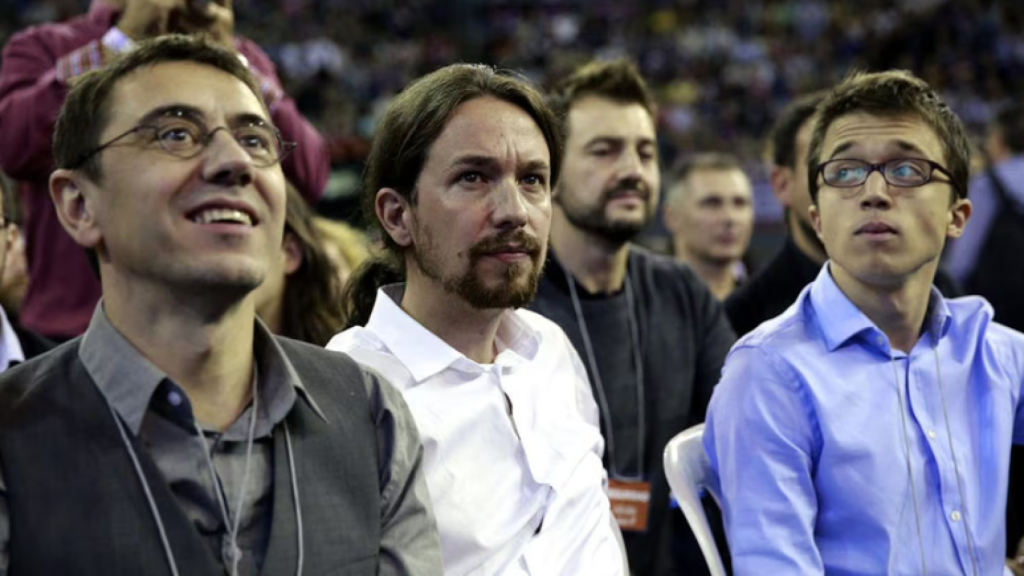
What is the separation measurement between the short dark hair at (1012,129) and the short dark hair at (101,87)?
4.99 metres

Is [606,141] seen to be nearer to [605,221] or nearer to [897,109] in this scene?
[605,221]

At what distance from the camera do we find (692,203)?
5480 mm

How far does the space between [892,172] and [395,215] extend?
980mm

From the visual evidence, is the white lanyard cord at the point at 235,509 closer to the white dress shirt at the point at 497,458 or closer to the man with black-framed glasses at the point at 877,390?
the white dress shirt at the point at 497,458

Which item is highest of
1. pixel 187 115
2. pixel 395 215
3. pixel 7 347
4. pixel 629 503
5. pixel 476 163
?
pixel 187 115

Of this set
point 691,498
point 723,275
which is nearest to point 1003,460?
point 691,498

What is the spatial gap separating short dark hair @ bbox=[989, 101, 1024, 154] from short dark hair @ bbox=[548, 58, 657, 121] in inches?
115

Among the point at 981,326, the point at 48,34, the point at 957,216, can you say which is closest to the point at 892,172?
the point at 957,216

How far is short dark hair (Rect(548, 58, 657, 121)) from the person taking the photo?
12.2 ft

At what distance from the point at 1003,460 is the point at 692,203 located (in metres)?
3.12

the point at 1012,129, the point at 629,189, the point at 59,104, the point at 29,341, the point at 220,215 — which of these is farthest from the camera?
the point at 1012,129

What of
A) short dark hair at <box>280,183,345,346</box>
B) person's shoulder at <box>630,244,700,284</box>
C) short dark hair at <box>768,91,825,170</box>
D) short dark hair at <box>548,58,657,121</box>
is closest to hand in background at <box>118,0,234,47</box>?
short dark hair at <box>280,183,345,346</box>

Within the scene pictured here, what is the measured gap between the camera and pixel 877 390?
7.96 ft

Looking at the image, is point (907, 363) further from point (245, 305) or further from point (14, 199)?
point (14, 199)
